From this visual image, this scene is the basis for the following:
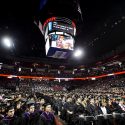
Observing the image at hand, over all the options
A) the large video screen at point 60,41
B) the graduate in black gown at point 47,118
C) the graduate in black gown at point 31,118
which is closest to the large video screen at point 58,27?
the large video screen at point 60,41

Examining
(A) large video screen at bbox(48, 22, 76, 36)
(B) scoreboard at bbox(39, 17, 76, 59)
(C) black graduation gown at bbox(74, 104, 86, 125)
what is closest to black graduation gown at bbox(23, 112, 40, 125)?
(C) black graduation gown at bbox(74, 104, 86, 125)

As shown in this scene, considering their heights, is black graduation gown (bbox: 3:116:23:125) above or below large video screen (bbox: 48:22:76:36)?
below

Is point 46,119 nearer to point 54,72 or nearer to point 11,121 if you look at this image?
point 11,121

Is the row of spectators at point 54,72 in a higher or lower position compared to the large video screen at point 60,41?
higher

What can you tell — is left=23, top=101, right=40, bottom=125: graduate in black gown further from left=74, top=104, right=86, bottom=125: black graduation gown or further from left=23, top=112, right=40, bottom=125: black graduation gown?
left=74, top=104, right=86, bottom=125: black graduation gown

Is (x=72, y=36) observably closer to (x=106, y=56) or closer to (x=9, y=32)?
(x=9, y=32)

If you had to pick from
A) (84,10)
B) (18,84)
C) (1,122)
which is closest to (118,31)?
(84,10)

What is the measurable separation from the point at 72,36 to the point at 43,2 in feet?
13.9

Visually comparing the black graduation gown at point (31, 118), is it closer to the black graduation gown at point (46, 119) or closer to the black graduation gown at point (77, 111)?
the black graduation gown at point (46, 119)

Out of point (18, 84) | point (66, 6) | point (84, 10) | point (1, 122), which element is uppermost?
point (84, 10)

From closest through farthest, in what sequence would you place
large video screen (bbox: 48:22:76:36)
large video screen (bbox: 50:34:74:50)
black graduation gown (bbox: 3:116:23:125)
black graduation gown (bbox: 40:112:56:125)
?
1. black graduation gown (bbox: 3:116:23:125)
2. black graduation gown (bbox: 40:112:56:125)
3. large video screen (bbox: 48:22:76:36)
4. large video screen (bbox: 50:34:74:50)

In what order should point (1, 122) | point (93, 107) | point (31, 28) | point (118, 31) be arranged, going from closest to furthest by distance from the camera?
point (1, 122) → point (93, 107) → point (31, 28) → point (118, 31)

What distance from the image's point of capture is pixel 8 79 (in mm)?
43125

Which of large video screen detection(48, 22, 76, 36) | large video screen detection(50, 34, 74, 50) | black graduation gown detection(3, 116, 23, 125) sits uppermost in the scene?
large video screen detection(48, 22, 76, 36)
